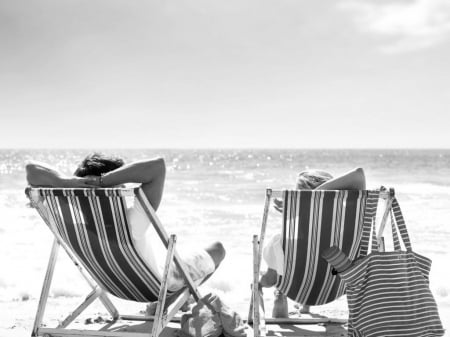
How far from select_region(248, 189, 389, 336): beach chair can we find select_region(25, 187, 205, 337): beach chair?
0.49m

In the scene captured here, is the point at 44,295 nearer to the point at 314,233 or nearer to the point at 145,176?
the point at 145,176

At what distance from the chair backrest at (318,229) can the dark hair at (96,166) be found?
89 cm

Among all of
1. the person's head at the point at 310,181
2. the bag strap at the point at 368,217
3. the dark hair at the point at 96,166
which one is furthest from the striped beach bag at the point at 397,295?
the dark hair at the point at 96,166

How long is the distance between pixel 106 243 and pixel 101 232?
0.26 ft

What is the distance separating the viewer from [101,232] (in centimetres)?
254

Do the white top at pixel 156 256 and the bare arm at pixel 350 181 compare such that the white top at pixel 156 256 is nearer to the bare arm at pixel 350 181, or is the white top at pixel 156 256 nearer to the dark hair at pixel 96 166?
the dark hair at pixel 96 166

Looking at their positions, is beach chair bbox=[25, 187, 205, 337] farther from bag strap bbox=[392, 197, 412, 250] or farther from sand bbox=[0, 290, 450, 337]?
bag strap bbox=[392, 197, 412, 250]

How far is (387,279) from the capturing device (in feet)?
7.84

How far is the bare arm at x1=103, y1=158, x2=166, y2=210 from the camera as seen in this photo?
244 cm

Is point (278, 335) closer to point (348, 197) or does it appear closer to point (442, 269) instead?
point (348, 197)

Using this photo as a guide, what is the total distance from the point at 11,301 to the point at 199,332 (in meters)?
1.98

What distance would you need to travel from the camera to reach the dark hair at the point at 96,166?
262 cm

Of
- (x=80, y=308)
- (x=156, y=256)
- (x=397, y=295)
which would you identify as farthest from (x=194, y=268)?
(x=397, y=295)

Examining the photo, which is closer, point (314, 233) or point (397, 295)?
point (397, 295)
